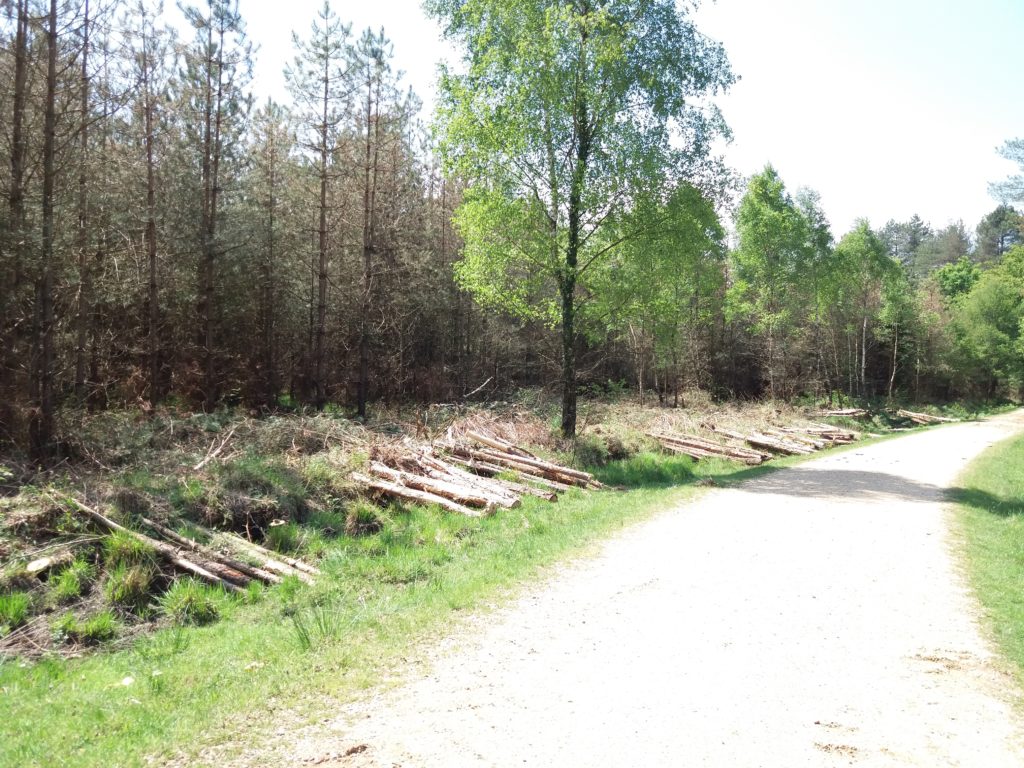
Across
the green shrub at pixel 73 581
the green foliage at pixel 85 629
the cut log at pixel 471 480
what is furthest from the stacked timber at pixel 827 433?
the green foliage at pixel 85 629

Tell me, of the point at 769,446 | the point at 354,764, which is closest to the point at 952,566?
the point at 354,764

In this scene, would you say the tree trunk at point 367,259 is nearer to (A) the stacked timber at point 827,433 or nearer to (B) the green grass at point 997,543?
(A) the stacked timber at point 827,433

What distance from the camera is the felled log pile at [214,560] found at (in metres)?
7.97

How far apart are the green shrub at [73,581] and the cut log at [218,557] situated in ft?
3.32

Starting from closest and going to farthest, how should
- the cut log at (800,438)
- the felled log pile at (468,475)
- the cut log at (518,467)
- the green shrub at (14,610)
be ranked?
the green shrub at (14,610) → the felled log pile at (468,475) → the cut log at (518,467) → the cut log at (800,438)

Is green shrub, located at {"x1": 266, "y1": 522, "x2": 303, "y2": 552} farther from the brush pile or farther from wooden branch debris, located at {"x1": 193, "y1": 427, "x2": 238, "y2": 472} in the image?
the brush pile

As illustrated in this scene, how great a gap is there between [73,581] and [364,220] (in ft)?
63.2

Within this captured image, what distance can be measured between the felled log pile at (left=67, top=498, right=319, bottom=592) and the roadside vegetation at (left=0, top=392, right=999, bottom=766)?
16 cm

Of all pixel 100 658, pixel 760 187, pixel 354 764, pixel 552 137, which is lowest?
pixel 100 658

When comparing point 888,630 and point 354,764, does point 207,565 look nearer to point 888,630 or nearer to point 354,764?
point 354,764

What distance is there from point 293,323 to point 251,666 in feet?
77.6

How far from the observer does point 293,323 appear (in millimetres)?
27422

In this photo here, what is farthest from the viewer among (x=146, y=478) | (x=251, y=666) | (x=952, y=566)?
(x=146, y=478)

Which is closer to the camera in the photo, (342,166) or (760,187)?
(342,166)
